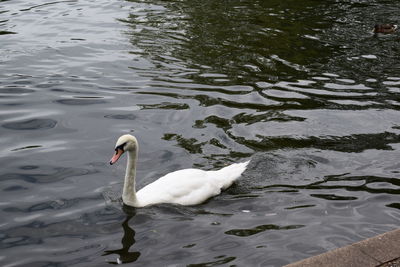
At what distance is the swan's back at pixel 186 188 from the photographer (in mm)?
8227

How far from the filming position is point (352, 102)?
1200 centimetres

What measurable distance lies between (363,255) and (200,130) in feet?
17.8

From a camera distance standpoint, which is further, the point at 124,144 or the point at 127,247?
the point at 124,144

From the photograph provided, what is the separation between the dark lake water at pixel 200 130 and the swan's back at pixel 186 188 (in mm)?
161

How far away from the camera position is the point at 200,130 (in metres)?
10.8

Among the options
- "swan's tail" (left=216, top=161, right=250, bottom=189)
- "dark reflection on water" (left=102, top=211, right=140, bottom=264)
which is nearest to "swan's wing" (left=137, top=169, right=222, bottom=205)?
"swan's tail" (left=216, top=161, right=250, bottom=189)

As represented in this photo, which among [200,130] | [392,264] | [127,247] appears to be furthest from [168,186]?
[392,264]

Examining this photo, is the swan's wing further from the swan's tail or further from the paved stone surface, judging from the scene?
the paved stone surface

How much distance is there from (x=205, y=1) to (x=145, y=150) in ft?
41.2

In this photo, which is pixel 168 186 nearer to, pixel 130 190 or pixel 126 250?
pixel 130 190

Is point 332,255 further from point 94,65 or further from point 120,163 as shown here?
point 94,65

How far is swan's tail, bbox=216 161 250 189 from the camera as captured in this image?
8.55 meters

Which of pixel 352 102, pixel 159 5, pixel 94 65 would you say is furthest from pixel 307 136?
pixel 159 5

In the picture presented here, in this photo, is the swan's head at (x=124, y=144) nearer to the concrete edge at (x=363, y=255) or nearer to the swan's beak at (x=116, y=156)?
the swan's beak at (x=116, y=156)
